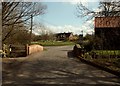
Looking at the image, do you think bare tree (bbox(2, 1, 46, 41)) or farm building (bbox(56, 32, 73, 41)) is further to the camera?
farm building (bbox(56, 32, 73, 41))

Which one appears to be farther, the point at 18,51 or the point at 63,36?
the point at 63,36

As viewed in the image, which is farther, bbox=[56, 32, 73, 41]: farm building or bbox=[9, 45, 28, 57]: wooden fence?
bbox=[56, 32, 73, 41]: farm building

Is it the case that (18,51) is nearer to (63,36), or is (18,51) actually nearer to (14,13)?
(14,13)

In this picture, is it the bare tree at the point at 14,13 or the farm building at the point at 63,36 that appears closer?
the bare tree at the point at 14,13

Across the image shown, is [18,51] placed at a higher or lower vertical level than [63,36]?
lower

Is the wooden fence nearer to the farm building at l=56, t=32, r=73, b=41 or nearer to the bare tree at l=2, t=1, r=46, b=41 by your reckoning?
the bare tree at l=2, t=1, r=46, b=41

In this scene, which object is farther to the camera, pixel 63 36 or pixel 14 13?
pixel 63 36

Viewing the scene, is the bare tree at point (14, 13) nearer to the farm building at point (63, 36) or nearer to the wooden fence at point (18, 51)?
the wooden fence at point (18, 51)

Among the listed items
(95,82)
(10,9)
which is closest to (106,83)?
(95,82)

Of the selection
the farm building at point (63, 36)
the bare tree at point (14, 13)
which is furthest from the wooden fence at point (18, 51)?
the farm building at point (63, 36)

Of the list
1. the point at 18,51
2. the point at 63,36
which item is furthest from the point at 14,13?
the point at 63,36

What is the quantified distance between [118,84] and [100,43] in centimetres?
2301

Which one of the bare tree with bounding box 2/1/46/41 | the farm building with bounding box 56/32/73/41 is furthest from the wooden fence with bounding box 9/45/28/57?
the farm building with bounding box 56/32/73/41

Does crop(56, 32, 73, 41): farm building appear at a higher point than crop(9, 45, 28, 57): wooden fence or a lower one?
higher
